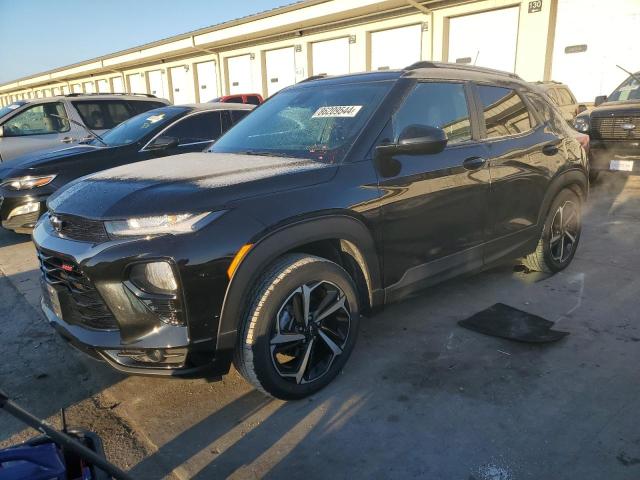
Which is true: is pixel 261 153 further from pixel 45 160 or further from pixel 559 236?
pixel 45 160

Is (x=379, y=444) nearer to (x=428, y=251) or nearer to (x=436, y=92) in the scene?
(x=428, y=251)

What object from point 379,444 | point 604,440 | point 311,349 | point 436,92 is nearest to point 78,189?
point 311,349

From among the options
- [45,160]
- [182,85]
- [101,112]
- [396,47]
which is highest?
[396,47]

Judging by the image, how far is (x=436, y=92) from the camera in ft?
11.2

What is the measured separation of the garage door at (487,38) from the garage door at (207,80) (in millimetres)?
14299

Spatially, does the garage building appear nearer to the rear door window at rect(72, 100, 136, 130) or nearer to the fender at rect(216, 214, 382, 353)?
the rear door window at rect(72, 100, 136, 130)

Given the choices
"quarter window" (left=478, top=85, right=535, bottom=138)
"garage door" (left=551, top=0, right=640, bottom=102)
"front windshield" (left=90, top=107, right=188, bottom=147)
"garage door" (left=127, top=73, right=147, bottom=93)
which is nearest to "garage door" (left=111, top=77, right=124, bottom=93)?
"garage door" (left=127, top=73, right=147, bottom=93)

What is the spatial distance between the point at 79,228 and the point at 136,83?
3466 centimetres

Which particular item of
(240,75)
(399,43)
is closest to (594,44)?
(399,43)

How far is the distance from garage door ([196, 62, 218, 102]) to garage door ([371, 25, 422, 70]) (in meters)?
10.9

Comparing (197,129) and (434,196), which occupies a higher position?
(197,129)

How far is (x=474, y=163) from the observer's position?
136 inches

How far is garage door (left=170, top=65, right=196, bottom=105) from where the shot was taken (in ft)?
91.8

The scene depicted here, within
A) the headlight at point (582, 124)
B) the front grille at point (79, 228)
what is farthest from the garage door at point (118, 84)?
the front grille at point (79, 228)
